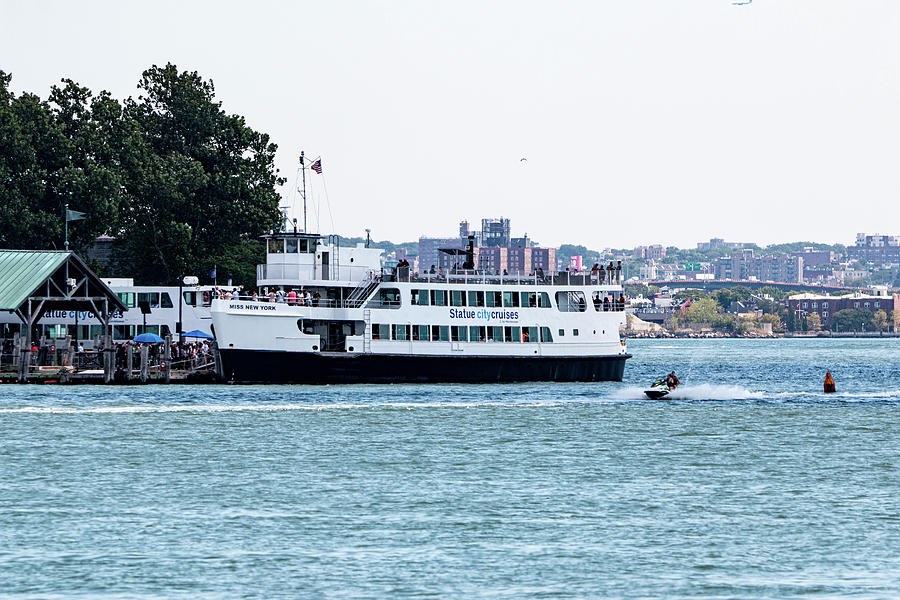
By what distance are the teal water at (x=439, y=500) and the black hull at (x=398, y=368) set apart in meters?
8.67

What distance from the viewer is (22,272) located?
82562mm

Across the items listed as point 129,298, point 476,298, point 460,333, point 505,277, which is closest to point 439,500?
point 460,333

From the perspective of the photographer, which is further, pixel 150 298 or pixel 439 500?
pixel 150 298

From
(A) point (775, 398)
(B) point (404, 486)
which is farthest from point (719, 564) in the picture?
(A) point (775, 398)

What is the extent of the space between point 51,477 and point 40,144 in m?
74.5

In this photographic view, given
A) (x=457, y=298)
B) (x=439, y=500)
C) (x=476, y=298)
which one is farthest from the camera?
(x=476, y=298)

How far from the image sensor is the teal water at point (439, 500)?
30.4m

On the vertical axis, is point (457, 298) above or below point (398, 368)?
above

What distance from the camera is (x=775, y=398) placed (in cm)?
8431

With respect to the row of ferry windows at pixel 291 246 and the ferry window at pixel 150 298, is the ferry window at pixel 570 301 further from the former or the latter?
the ferry window at pixel 150 298

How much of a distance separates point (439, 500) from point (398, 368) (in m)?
43.6

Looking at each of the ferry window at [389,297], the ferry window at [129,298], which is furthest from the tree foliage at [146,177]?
the ferry window at [389,297]

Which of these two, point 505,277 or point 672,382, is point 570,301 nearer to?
point 505,277

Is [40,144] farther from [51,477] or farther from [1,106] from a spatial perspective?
[51,477]
